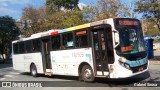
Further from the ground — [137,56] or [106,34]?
[106,34]

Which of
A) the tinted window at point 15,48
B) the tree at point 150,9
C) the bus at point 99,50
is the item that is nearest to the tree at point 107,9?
the tree at point 150,9

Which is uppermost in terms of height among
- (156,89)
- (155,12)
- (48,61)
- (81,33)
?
(155,12)

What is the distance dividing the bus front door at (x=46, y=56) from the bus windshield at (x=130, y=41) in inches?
249

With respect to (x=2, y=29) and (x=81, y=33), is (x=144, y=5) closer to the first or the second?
(x=81, y=33)

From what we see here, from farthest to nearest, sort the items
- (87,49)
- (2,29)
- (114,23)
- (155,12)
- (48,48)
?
(2,29) < (155,12) < (48,48) < (87,49) < (114,23)

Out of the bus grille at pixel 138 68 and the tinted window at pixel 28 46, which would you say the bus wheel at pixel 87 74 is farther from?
the tinted window at pixel 28 46

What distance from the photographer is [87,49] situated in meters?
14.5

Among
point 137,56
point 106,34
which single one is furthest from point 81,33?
point 137,56

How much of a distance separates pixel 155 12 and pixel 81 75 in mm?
16086

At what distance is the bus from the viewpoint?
1285 cm

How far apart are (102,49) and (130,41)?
4.09 feet

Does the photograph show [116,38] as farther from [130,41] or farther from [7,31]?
[7,31]

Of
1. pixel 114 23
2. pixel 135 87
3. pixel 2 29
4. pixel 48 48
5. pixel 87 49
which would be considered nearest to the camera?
pixel 135 87

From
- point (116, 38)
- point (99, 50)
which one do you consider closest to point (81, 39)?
point (99, 50)
